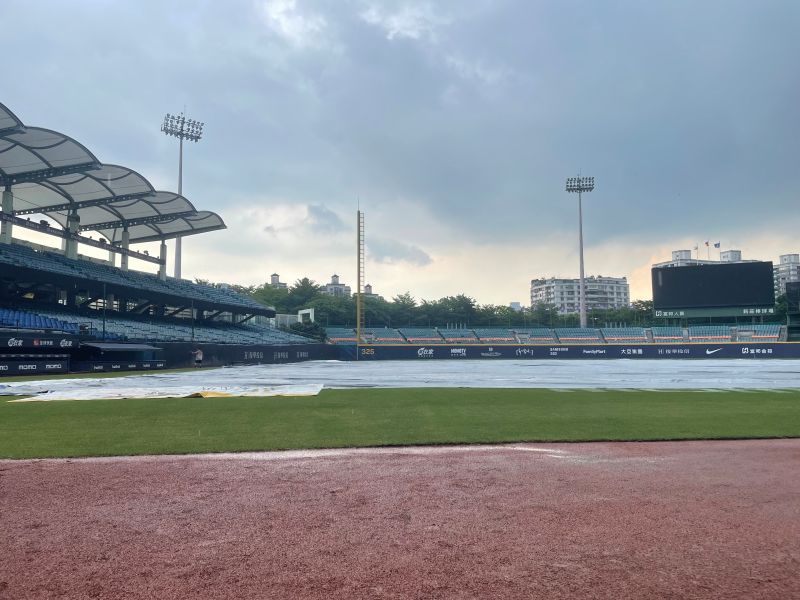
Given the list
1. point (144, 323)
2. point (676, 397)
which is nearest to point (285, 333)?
point (144, 323)

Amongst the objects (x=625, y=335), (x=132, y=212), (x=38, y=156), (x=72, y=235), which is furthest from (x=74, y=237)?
(x=625, y=335)

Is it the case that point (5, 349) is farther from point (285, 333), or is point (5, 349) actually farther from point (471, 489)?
point (285, 333)

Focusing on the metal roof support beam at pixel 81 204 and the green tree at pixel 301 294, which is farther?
the green tree at pixel 301 294

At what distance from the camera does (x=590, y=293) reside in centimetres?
17388

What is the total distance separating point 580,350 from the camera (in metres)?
50.9

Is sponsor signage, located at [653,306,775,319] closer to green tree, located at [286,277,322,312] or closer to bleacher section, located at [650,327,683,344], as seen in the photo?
bleacher section, located at [650,327,683,344]

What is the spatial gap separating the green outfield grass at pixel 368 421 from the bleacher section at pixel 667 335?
1815 inches

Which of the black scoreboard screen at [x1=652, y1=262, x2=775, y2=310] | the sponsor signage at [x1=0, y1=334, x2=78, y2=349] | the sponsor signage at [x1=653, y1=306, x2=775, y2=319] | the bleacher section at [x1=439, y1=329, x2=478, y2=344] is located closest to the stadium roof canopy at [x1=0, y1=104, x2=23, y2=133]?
the sponsor signage at [x1=0, y1=334, x2=78, y2=349]

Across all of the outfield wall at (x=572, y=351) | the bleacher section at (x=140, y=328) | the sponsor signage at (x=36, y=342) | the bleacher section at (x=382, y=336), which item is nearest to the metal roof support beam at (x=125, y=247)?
the bleacher section at (x=140, y=328)

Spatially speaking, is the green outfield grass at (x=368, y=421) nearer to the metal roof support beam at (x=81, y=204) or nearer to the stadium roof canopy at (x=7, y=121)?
the stadium roof canopy at (x=7, y=121)

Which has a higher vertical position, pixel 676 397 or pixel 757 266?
pixel 757 266

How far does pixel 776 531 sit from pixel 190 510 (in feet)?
17.8

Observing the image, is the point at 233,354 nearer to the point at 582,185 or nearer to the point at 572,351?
the point at 572,351

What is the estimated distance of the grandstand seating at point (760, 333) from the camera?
53812mm
